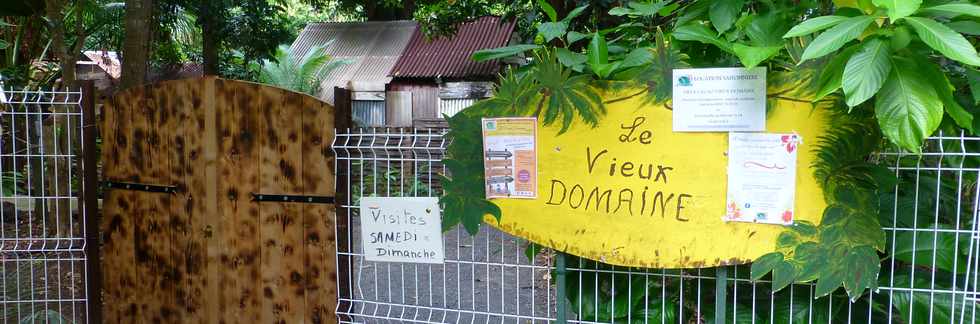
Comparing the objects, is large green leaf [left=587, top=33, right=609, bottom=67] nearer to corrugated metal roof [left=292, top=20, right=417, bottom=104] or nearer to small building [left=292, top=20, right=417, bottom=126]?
small building [left=292, top=20, right=417, bottom=126]

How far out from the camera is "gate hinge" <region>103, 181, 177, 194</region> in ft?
13.8

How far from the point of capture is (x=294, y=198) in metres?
3.85

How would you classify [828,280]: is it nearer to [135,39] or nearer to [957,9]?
[957,9]

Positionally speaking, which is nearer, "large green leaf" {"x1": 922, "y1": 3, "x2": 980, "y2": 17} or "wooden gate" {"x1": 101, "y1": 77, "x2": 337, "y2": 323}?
"large green leaf" {"x1": 922, "y1": 3, "x2": 980, "y2": 17}

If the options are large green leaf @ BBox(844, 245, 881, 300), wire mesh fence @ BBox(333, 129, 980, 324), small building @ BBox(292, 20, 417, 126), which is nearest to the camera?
large green leaf @ BBox(844, 245, 881, 300)

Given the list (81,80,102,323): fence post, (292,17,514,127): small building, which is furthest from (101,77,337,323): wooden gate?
(292,17,514,127): small building

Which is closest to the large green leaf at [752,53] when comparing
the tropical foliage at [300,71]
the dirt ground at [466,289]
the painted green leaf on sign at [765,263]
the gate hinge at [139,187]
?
the painted green leaf on sign at [765,263]

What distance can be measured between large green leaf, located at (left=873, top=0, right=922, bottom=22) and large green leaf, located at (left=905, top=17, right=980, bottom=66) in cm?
12

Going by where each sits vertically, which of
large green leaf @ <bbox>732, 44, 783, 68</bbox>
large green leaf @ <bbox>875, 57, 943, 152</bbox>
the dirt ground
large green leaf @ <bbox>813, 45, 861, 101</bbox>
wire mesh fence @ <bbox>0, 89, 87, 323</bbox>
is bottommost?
the dirt ground

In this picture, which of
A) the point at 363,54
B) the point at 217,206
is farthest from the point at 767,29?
the point at 363,54

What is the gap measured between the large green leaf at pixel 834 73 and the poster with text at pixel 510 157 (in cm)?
109

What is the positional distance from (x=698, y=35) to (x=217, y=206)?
2650 millimetres

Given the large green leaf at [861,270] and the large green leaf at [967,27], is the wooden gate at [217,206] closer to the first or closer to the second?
the large green leaf at [861,270]

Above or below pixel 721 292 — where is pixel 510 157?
above
